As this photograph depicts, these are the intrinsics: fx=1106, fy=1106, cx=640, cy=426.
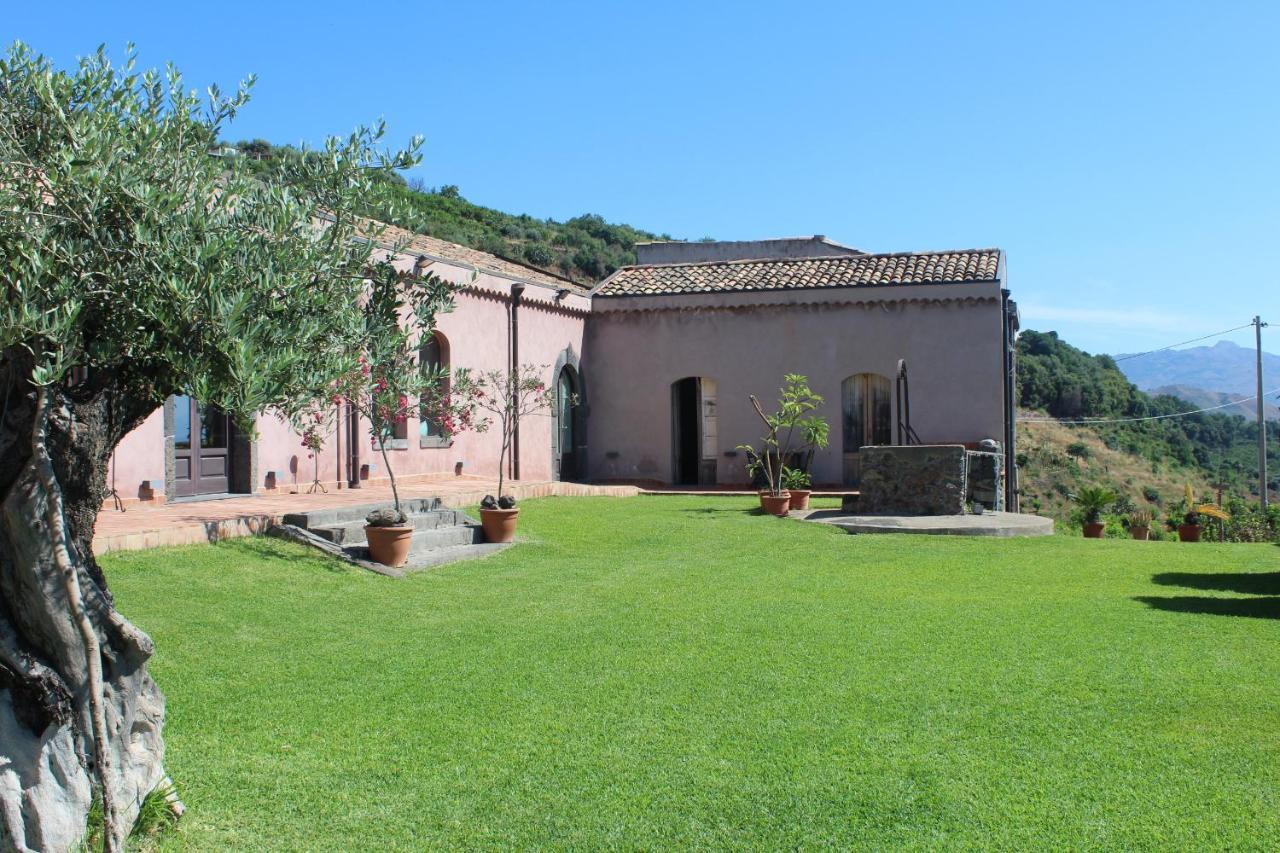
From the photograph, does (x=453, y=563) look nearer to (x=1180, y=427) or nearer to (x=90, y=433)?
(x=90, y=433)

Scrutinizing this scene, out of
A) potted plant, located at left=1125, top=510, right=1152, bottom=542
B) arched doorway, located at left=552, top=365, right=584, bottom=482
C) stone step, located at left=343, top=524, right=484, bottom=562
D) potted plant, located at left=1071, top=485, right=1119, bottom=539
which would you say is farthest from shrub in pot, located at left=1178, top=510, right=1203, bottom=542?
stone step, located at left=343, top=524, right=484, bottom=562

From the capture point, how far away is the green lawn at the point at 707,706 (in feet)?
13.5

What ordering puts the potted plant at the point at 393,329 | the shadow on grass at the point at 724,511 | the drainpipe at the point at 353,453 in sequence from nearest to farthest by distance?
the potted plant at the point at 393,329, the drainpipe at the point at 353,453, the shadow on grass at the point at 724,511

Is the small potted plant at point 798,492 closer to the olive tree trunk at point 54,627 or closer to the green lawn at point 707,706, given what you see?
the green lawn at point 707,706

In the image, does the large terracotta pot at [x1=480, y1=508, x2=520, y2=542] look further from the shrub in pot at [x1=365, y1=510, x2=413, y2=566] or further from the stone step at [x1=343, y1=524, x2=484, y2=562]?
the shrub in pot at [x1=365, y1=510, x2=413, y2=566]

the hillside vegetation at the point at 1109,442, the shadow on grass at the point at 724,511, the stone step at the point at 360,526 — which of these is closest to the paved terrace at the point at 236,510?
Answer: the stone step at the point at 360,526

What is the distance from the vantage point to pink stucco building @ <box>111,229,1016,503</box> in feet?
61.0

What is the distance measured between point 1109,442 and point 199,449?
36.9m

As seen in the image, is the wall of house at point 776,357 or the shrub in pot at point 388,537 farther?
the wall of house at point 776,357

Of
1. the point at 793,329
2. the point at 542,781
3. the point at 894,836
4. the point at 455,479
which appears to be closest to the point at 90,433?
the point at 542,781

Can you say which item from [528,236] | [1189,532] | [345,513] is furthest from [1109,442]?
[345,513]

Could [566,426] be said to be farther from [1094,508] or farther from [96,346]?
[96,346]

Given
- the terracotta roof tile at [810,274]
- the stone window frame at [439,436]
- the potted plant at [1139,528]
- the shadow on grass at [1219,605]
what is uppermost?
the terracotta roof tile at [810,274]

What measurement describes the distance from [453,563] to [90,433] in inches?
270
